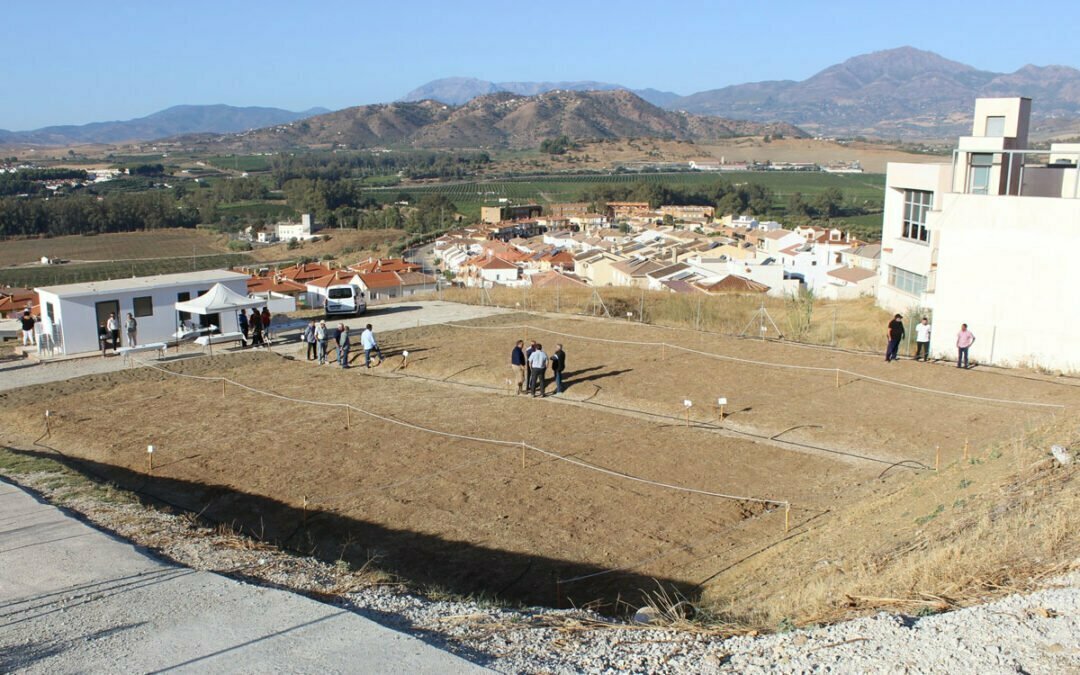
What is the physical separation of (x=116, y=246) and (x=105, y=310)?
81705 mm

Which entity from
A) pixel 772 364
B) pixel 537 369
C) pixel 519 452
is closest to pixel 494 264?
pixel 772 364

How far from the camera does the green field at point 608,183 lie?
134625 mm

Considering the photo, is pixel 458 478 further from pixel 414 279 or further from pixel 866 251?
pixel 866 251

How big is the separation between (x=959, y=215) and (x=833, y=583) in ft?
48.7

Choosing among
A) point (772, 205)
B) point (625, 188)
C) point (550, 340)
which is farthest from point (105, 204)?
point (550, 340)

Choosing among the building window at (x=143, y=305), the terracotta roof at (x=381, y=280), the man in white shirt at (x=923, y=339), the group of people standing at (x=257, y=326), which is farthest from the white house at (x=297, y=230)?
the man in white shirt at (x=923, y=339)

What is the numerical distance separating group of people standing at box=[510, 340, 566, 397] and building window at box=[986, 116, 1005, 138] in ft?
48.8

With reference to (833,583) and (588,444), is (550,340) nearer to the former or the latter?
(588,444)

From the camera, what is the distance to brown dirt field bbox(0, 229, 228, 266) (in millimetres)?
90000

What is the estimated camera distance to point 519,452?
46.8 ft

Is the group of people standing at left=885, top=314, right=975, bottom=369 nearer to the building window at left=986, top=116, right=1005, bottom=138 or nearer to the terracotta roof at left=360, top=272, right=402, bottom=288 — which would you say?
the building window at left=986, top=116, right=1005, bottom=138

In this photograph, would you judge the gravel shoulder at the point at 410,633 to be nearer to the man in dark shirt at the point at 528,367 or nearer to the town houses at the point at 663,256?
the man in dark shirt at the point at 528,367

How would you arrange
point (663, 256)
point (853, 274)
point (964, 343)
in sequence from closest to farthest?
point (964, 343), point (853, 274), point (663, 256)

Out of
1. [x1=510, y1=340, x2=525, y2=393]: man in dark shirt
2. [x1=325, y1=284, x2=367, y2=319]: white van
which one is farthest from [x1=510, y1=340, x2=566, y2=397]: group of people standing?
[x1=325, y1=284, x2=367, y2=319]: white van
